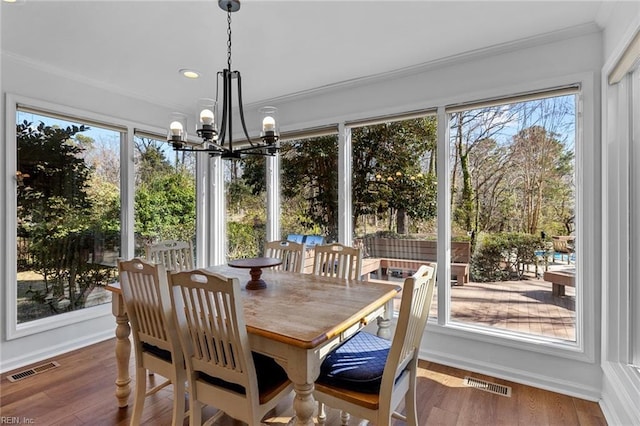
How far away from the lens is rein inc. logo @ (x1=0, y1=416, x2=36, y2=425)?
2.07m

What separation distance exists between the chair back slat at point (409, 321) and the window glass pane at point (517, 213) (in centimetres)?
146

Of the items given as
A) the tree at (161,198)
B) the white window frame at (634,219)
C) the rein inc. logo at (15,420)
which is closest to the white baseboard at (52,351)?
the rein inc. logo at (15,420)

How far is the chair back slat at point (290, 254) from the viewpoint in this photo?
2.95 meters

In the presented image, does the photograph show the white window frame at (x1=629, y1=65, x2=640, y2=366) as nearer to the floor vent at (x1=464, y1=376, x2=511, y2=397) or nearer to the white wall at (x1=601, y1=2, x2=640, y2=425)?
the white wall at (x1=601, y1=2, x2=640, y2=425)

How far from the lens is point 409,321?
1.45m

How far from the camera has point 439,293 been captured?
2.99 m

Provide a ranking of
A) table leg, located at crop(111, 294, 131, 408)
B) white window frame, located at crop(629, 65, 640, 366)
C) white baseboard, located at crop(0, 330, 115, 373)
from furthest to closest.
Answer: white baseboard, located at crop(0, 330, 115, 373)
table leg, located at crop(111, 294, 131, 408)
white window frame, located at crop(629, 65, 640, 366)

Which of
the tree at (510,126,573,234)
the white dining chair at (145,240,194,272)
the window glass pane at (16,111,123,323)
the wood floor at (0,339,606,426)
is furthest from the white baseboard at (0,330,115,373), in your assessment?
the tree at (510,126,573,234)

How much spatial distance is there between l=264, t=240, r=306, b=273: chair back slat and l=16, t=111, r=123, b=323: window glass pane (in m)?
1.94

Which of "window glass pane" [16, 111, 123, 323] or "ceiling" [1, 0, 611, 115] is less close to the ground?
"ceiling" [1, 0, 611, 115]

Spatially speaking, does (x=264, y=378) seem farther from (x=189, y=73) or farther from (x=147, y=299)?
(x=189, y=73)

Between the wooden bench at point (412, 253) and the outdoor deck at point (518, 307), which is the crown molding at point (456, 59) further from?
the outdoor deck at point (518, 307)

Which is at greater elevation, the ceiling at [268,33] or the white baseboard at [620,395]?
the ceiling at [268,33]

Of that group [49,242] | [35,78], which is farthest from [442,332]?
[35,78]
